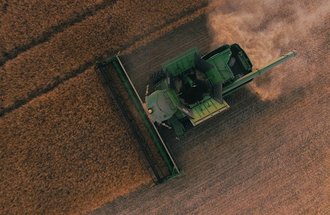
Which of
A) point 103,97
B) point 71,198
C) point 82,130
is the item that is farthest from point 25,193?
point 103,97

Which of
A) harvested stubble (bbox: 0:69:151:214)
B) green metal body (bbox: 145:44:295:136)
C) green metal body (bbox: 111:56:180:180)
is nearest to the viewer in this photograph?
green metal body (bbox: 145:44:295:136)

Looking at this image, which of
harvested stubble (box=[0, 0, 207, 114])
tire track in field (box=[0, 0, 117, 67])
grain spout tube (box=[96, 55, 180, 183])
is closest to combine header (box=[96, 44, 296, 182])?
grain spout tube (box=[96, 55, 180, 183])

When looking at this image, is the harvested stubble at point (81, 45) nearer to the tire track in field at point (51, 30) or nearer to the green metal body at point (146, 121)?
the tire track in field at point (51, 30)

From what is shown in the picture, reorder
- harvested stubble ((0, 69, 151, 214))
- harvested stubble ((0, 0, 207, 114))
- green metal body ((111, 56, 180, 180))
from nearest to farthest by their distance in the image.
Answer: green metal body ((111, 56, 180, 180))
harvested stubble ((0, 69, 151, 214))
harvested stubble ((0, 0, 207, 114))

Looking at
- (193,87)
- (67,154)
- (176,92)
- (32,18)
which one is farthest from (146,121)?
(32,18)

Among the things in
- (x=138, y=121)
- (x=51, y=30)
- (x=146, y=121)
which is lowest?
(x=146, y=121)

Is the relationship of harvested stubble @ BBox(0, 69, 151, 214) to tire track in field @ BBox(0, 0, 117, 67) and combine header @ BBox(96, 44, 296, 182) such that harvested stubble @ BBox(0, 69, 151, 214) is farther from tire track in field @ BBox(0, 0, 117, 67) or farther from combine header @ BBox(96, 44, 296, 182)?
tire track in field @ BBox(0, 0, 117, 67)

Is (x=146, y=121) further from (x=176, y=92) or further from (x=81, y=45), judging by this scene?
(x=81, y=45)
